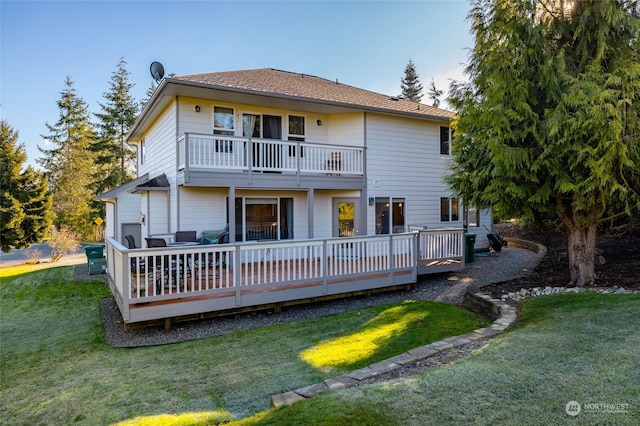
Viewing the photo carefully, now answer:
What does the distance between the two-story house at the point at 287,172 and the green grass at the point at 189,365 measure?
1.58m

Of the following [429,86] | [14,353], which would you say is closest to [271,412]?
[14,353]

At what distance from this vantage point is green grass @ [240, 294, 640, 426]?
9.03ft

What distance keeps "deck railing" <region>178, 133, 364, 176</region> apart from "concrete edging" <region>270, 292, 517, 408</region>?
19.3 ft

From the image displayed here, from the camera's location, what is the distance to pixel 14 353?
6.02 m

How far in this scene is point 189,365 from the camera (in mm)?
4945

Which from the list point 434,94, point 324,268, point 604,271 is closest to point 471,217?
point 604,271

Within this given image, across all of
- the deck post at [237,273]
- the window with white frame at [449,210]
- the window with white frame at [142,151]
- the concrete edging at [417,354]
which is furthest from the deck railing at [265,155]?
the window with white frame at [142,151]

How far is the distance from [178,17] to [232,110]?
4999 millimetres

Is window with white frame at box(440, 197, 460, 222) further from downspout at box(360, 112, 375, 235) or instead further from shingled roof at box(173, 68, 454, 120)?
downspout at box(360, 112, 375, 235)

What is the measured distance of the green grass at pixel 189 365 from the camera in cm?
373

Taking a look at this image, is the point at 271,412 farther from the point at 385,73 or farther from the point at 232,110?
the point at 385,73

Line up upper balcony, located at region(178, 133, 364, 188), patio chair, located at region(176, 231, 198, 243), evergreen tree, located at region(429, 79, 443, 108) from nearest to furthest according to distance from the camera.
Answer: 1. upper balcony, located at region(178, 133, 364, 188)
2. patio chair, located at region(176, 231, 198, 243)
3. evergreen tree, located at region(429, 79, 443, 108)

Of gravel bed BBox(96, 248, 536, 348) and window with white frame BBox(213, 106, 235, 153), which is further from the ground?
window with white frame BBox(213, 106, 235, 153)

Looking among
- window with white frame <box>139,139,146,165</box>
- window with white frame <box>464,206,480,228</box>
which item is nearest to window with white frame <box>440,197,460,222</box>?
window with white frame <box>464,206,480,228</box>
